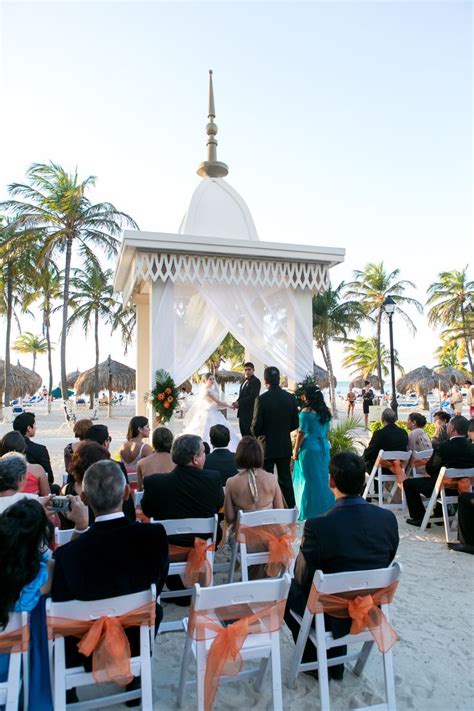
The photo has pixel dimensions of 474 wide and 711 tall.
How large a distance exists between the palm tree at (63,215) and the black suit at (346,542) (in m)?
18.4

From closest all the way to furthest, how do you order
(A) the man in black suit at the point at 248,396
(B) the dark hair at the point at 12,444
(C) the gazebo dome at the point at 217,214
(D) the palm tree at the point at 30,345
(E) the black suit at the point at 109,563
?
(E) the black suit at the point at 109,563 → (B) the dark hair at the point at 12,444 → (A) the man in black suit at the point at 248,396 → (C) the gazebo dome at the point at 217,214 → (D) the palm tree at the point at 30,345

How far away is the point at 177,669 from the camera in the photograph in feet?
9.66

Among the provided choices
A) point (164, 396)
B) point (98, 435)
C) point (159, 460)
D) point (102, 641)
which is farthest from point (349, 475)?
point (164, 396)

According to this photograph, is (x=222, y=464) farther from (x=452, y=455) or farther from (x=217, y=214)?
(x=217, y=214)

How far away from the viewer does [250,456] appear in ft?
12.6

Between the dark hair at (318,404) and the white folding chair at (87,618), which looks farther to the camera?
the dark hair at (318,404)

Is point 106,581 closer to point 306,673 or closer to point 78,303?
point 306,673

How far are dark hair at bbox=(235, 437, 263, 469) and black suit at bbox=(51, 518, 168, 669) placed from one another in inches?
59.0

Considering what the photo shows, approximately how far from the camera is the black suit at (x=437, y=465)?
516 cm

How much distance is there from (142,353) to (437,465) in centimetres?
686

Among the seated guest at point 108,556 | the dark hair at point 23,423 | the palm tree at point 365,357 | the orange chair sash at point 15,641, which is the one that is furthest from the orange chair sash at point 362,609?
the palm tree at point 365,357

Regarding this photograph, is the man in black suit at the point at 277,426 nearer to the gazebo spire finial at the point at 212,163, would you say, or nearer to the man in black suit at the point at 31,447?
the man in black suit at the point at 31,447

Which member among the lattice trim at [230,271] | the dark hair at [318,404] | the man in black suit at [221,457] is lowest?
the man in black suit at [221,457]

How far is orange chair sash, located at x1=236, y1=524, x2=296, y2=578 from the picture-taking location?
3510 mm
